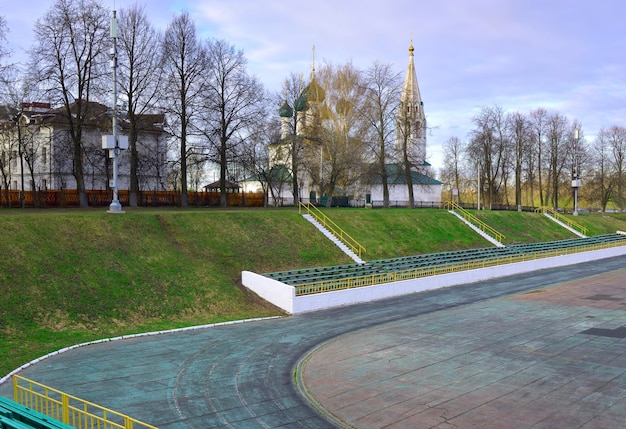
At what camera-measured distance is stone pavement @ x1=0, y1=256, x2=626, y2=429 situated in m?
11.7

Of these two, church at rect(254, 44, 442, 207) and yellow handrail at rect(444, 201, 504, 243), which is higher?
church at rect(254, 44, 442, 207)

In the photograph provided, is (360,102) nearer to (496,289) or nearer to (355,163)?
(355,163)

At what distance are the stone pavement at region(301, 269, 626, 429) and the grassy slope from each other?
7.61 meters

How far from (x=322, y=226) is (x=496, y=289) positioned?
1213cm

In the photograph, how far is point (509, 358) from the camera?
16109mm

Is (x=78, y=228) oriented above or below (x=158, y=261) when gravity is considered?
above

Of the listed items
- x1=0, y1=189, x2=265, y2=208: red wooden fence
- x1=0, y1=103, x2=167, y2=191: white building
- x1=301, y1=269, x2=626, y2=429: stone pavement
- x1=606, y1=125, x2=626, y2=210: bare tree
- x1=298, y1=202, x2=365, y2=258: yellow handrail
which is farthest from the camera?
x1=606, y1=125, x2=626, y2=210: bare tree

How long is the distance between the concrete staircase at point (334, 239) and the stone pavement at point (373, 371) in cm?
981

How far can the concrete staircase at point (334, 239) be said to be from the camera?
3347cm

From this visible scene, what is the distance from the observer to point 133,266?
2400 cm

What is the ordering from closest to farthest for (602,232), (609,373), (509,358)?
(609,373) < (509,358) < (602,232)

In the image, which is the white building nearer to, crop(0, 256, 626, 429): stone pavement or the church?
the church

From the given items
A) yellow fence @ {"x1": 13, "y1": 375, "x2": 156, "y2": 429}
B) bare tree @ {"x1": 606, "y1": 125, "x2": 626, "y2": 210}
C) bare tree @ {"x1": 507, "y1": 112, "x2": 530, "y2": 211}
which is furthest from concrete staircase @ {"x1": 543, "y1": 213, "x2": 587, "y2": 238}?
yellow fence @ {"x1": 13, "y1": 375, "x2": 156, "y2": 429}

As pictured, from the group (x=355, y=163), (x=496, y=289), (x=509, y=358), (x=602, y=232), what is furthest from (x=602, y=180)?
(x=509, y=358)
